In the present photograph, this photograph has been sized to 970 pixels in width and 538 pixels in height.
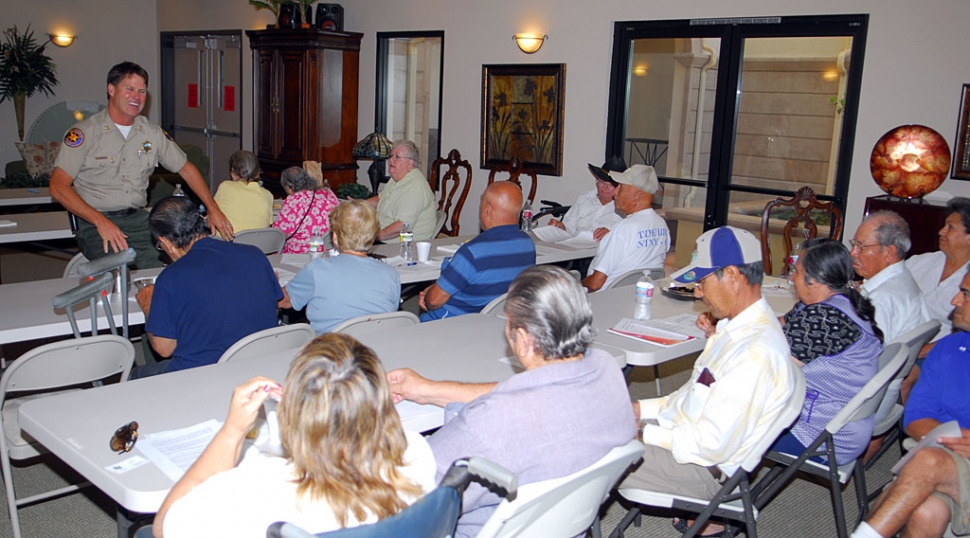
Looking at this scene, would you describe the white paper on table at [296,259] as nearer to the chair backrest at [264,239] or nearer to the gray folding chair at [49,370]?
the chair backrest at [264,239]

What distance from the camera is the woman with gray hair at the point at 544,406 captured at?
6.16 feet

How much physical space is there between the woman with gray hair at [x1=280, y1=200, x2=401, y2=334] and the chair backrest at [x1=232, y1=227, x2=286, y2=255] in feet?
4.98

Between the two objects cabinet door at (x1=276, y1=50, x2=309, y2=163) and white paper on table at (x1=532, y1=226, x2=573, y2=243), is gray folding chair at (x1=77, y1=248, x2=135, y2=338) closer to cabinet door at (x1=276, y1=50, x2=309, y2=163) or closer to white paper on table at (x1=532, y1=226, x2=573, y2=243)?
white paper on table at (x1=532, y1=226, x2=573, y2=243)

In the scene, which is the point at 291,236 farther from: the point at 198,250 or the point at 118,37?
the point at 118,37

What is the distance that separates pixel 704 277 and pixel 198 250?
1819 millimetres

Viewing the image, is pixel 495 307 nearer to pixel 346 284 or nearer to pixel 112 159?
pixel 346 284

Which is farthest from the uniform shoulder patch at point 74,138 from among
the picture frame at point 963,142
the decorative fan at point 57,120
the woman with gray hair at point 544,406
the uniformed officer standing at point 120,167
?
the decorative fan at point 57,120

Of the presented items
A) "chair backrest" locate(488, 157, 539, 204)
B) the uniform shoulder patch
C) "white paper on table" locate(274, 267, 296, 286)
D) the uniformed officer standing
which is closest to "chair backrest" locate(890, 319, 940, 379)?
"white paper on table" locate(274, 267, 296, 286)

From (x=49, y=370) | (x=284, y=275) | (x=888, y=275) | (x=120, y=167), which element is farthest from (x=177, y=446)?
(x=120, y=167)

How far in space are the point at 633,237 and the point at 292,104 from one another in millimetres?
5939

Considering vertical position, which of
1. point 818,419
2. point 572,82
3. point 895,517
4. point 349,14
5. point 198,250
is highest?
point 349,14

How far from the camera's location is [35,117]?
463 inches

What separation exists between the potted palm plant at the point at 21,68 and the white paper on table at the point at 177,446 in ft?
35.3

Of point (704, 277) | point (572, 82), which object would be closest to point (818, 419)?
point (704, 277)
